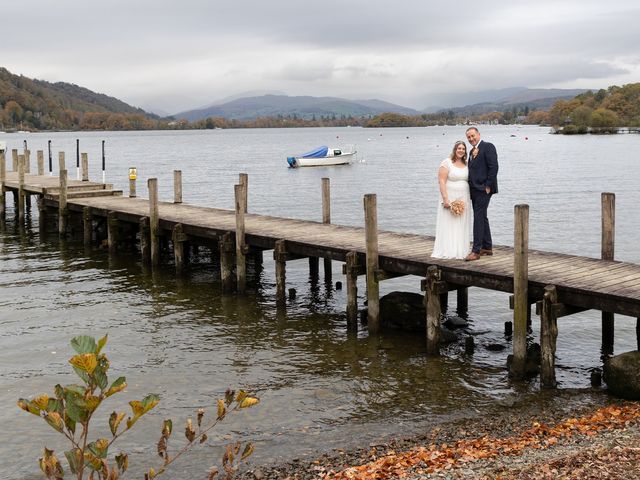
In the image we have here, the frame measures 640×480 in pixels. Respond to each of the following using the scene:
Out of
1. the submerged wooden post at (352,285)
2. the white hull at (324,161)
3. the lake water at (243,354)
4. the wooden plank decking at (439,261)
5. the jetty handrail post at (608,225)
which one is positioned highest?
the white hull at (324,161)

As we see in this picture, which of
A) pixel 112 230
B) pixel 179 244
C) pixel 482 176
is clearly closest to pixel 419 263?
pixel 482 176

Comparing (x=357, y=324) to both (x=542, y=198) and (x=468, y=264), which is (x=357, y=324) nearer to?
(x=468, y=264)

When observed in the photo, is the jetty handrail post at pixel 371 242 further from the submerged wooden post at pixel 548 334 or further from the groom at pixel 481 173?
the submerged wooden post at pixel 548 334

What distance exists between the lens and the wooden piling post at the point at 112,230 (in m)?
24.4

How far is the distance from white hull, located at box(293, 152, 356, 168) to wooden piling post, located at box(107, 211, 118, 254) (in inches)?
2211

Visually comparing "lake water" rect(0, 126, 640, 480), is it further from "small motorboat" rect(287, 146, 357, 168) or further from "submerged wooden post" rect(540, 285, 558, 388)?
"small motorboat" rect(287, 146, 357, 168)

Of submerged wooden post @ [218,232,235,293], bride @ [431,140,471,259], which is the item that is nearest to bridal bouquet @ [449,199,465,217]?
bride @ [431,140,471,259]

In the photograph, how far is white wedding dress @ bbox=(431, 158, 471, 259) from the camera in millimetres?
13539

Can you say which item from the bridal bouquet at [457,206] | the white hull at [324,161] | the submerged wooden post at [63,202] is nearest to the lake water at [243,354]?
the submerged wooden post at [63,202]

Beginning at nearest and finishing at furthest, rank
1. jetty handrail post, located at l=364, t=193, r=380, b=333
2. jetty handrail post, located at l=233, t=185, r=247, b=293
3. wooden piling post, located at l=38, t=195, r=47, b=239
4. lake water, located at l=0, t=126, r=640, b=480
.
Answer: lake water, located at l=0, t=126, r=640, b=480 → jetty handrail post, located at l=364, t=193, r=380, b=333 → jetty handrail post, located at l=233, t=185, r=247, b=293 → wooden piling post, located at l=38, t=195, r=47, b=239

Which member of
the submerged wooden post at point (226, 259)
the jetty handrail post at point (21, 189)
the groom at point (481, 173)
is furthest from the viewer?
the jetty handrail post at point (21, 189)

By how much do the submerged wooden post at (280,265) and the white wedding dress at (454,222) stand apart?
403cm

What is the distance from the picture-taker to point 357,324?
1623 cm

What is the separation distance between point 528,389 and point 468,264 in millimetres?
2521
